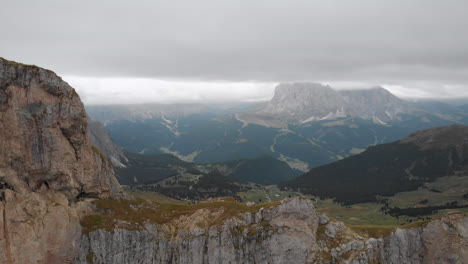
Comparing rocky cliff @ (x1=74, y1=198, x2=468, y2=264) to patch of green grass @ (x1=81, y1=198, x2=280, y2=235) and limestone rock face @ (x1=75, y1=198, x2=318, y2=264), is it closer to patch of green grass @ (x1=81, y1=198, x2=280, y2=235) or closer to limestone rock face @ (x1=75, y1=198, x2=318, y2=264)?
limestone rock face @ (x1=75, y1=198, x2=318, y2=264)

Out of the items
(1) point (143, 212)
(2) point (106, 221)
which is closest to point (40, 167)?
(2) point (106, 221)

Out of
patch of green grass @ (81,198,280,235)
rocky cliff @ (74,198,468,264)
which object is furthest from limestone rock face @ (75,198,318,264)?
patch of green grass @ (81,198,280,235)

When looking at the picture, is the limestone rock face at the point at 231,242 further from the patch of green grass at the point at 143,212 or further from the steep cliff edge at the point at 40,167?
the steep cliff edge at the point at 40,167

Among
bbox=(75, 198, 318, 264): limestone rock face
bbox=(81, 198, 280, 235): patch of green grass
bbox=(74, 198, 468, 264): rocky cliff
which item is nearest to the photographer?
bbox=(74, 198, 468, 264): rocky cliff

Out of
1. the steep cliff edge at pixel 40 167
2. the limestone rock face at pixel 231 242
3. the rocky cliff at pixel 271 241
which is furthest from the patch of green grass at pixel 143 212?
the steep cliff edge at pixel 40 167

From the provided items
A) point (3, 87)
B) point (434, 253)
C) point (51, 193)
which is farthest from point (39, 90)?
point (434, 253)

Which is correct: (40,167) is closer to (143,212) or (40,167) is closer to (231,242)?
(143,212)

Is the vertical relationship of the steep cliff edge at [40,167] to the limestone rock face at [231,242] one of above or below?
above

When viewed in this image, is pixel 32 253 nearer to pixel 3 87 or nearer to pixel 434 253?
pixel 3 87
